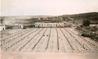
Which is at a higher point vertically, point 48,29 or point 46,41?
point 48,29

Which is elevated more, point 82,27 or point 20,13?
point 20,13

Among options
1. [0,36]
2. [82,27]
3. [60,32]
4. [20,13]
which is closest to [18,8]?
[20,13]

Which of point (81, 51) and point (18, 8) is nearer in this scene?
point (81, 51)

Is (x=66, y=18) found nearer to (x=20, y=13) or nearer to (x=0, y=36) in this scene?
(x=20, y=13)

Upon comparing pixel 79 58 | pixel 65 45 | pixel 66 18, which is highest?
pixel 66 18

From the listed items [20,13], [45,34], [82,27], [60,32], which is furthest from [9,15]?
[82,27]
